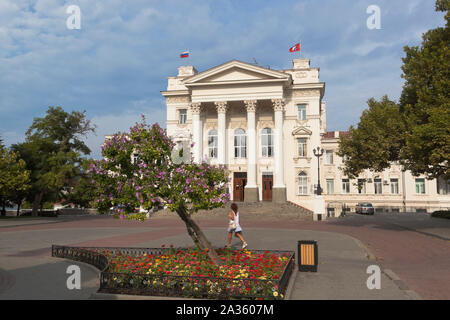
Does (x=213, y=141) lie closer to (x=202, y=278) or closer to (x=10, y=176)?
(x=10, y=176)

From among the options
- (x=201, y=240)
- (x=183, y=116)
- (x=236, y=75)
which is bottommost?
(x=201, y=240)

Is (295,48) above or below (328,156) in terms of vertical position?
above

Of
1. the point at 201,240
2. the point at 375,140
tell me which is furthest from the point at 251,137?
A: the point at 201,240

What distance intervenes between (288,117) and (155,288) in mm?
41037

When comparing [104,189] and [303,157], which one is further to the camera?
[303,157]

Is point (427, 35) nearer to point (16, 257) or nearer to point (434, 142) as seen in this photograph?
point (434, 142)

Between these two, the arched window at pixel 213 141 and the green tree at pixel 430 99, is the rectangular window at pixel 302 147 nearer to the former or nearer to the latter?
the arched window at pixel 213 141

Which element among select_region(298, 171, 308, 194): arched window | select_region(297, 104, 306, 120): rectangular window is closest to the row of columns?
select_region(297, 104, 306, 120): rectangular window

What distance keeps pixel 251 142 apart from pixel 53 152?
23.5 m

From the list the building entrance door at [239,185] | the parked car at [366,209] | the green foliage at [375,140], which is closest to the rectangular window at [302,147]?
the building entrance door at [239,185]

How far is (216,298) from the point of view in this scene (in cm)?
690

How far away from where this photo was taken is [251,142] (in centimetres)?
4378

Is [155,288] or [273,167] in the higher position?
[273,167]

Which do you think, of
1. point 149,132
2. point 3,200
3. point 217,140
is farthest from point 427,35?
point 3,200
